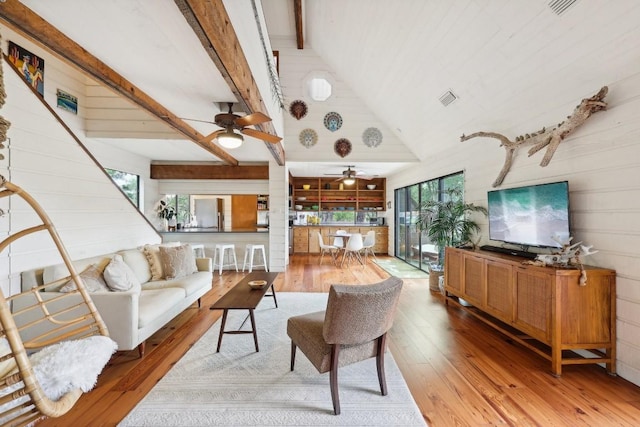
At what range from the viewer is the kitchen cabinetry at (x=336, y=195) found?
28.3ft

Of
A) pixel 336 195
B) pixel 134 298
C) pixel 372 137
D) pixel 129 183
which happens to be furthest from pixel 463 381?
pixel 336 195

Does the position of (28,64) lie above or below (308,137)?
above

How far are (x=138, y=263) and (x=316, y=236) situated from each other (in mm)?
5228

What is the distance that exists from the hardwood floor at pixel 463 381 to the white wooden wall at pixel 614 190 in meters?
0.49

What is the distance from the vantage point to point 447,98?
3545 mm

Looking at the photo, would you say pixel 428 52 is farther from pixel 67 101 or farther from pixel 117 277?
pixel 67 101

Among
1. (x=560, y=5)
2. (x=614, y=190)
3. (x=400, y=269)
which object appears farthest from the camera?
(x=400, y=269)

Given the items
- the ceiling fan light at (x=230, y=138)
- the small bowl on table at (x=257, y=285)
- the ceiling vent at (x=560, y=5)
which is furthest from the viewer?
the small bowl on table at (x=257, y=285)

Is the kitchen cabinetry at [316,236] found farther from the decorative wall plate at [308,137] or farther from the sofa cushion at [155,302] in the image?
the sofa cushion at [155,302]

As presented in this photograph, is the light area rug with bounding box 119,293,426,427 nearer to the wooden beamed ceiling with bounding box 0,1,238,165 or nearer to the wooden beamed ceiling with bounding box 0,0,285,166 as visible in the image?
the wooden beamed ceiling with bounding box 0,0,285,166

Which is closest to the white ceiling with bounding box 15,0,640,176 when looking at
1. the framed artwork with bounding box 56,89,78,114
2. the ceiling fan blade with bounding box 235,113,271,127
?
the ceiling fan blade with bounding box 235,113,271,127

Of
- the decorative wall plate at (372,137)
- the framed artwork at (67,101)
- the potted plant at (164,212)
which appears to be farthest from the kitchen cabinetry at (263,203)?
the framed artwork at (67,101)

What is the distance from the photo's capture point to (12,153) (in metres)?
2.28

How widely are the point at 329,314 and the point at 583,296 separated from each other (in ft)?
6.78
